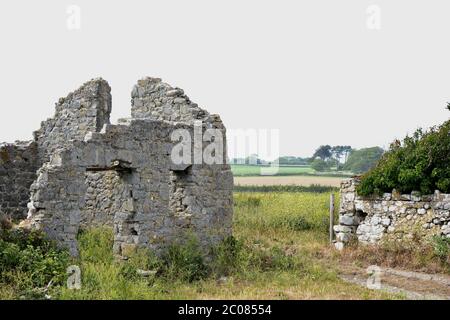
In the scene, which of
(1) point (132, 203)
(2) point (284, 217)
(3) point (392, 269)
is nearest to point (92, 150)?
(1) point (132, 203)

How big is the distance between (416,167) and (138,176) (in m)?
7.44

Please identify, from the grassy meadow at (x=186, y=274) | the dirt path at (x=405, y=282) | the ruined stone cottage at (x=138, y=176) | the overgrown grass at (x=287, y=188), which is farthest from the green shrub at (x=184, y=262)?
the overgrown grass at (x=287, y=188)

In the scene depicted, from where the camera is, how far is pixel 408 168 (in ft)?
56.1

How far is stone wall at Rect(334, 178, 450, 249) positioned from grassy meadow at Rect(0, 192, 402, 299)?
1.02m

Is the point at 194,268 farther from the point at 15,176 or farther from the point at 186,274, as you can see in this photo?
the point at 15,176

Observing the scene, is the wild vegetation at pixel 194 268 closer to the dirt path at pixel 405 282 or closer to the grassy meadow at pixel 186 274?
the grassy meadow at pixel 186 274

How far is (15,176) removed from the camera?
58.5ft

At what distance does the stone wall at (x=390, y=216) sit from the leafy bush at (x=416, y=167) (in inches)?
9.5

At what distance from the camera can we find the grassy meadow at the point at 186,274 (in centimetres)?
1063

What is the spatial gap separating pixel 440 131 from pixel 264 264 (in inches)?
249

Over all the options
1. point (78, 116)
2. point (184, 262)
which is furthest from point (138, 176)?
point (78, 116)

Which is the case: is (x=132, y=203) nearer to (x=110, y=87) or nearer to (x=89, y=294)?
(x=89, y=294)

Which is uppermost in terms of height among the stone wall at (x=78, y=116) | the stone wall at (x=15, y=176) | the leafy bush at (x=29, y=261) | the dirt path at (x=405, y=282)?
the stone wall at (x=78, y=116)

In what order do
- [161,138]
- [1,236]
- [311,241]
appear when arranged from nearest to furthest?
[1,236] < [161,138] < [311,241]
